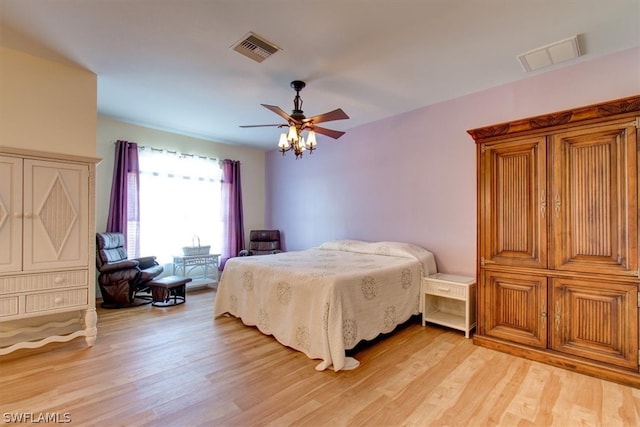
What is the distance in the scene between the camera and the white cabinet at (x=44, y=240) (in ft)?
7.90

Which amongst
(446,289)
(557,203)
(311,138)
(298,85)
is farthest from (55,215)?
(557,203)

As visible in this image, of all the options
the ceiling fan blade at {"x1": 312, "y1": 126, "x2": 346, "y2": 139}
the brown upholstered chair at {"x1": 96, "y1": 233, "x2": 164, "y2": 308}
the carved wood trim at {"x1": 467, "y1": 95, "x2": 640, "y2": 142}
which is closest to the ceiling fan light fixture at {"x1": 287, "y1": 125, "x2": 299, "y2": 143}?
the ceiling fan blade at {"x1": 312, "y1": 126, "x2": 346, "y2": 139}

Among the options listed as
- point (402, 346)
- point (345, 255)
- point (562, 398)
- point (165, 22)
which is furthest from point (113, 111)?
point (562, 398)

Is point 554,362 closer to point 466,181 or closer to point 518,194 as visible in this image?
point 518,194

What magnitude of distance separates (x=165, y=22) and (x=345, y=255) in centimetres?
305

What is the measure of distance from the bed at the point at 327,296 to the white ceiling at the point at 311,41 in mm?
1993

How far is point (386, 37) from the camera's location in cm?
242

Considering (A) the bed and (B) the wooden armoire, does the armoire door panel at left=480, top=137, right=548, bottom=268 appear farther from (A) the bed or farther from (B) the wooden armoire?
(A) the bed

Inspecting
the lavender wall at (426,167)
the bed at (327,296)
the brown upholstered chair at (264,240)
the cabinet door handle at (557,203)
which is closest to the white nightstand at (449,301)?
the bed at (327,296)

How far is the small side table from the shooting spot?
4834 mm

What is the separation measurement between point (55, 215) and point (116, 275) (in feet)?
5.12

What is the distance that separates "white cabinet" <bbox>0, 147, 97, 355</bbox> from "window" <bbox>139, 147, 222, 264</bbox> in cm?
209

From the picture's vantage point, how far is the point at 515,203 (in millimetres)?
2689

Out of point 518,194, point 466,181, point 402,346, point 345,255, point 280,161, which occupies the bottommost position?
point 402,346
